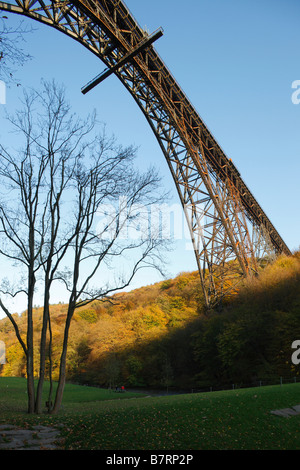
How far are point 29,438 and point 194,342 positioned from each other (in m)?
25.1

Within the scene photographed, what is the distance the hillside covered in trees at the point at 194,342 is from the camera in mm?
22938

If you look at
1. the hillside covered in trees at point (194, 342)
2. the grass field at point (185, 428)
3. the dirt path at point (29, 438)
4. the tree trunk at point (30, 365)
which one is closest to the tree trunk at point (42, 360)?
the tree trunk at point (30, 365)

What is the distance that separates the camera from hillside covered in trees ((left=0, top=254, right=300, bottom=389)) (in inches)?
903

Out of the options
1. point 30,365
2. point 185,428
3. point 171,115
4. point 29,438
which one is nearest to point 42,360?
point 30,365

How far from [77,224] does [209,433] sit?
24.9 ft

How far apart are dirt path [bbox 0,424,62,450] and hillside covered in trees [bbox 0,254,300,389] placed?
5.39 meters

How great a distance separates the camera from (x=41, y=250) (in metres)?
11.3

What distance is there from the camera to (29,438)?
5750 millimetres

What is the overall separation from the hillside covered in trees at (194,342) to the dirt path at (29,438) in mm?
5390

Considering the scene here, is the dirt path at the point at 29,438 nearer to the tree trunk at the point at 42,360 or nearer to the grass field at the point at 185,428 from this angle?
the grass field at the point at 185,428

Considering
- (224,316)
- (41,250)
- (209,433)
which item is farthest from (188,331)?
(209,433)

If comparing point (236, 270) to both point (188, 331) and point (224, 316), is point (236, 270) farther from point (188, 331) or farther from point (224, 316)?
point (188, 331)
